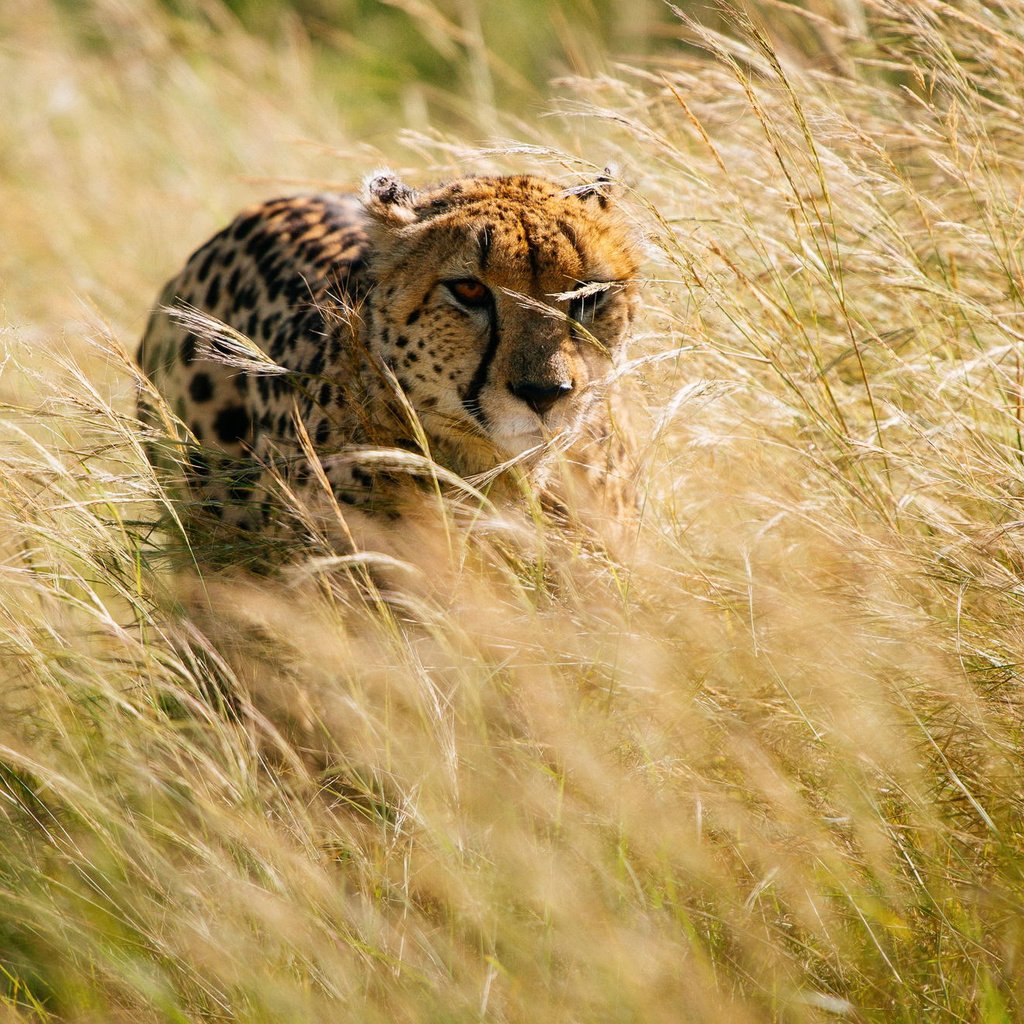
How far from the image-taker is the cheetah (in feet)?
7.75

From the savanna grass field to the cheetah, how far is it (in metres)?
0.12

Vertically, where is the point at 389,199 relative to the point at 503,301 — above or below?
above

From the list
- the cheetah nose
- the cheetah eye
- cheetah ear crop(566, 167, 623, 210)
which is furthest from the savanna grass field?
the cheetah eye

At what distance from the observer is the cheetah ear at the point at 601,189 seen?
7.37ft

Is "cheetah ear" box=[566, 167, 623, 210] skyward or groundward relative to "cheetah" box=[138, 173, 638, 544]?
skyward

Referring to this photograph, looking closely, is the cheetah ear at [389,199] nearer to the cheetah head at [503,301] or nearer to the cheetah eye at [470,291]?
the cheetah head at [503,301]

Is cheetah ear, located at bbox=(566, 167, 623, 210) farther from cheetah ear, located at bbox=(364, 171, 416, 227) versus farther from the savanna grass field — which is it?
cheetah ear, located at bbox=(364, 171, 416, 227)

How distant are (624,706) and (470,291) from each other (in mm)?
948

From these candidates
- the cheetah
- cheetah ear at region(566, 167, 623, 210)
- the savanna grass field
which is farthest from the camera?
the cheetah

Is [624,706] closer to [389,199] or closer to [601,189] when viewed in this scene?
[601,189]

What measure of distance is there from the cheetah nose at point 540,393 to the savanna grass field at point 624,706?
0.60 ft

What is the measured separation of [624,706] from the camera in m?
2.00

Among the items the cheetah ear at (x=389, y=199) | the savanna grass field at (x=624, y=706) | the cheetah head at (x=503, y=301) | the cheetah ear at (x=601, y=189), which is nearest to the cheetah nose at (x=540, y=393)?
the cheetah head at (x=503, y=301)

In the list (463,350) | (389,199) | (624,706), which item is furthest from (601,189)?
(624,706)
